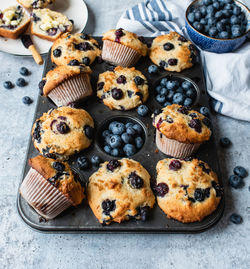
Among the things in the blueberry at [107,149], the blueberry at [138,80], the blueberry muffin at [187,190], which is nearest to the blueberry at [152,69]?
the blueberry at [138,80]

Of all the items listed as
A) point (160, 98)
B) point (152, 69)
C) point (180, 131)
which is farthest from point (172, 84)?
point (180, 131)

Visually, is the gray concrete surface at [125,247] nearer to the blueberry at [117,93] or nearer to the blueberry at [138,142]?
the blueberry at [138,142]

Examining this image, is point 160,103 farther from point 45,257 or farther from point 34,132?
point 45,257

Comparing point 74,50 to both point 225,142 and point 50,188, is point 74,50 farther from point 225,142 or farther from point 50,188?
point 225,142

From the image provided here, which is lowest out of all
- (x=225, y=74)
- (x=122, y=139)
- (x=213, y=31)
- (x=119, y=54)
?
(x=122, y=139)

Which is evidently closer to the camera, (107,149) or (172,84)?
(107,149)

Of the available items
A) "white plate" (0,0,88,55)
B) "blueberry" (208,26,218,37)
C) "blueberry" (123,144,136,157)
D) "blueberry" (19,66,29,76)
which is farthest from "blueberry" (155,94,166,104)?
"blueberry" (19,66,29,76)

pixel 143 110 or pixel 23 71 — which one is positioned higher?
pixel 143 110

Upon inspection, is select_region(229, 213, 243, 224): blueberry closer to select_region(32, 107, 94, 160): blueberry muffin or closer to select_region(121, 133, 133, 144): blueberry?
select_region(121, 133, 133, 144): blueberry
